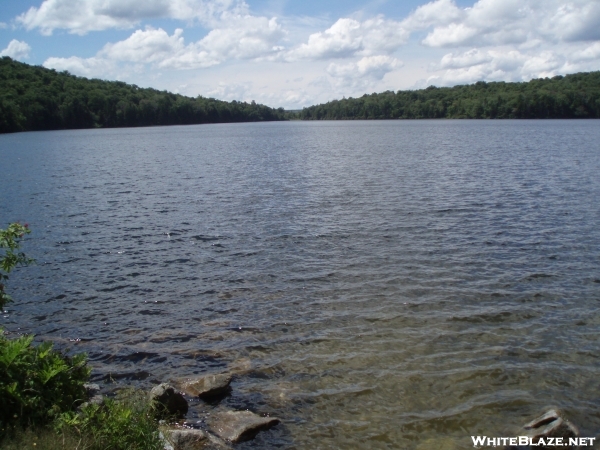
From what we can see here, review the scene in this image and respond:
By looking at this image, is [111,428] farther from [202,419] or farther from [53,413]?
[202,419]

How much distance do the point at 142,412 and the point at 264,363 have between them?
441cm

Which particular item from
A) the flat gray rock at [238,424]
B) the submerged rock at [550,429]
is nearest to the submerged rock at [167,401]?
the flat gray rock at [238,424]

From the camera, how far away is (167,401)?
32.0 ft

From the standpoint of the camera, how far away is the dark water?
1046 centimetres

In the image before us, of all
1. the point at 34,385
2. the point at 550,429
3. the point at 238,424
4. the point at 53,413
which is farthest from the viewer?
the point at 238,424

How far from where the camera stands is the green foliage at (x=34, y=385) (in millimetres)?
7039

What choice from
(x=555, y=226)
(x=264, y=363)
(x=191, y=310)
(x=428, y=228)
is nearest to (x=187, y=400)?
(x=264, y=363)

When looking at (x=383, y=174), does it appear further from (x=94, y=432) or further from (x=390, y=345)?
(x=94, y=432)

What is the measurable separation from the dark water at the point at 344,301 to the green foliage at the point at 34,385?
10.9ft

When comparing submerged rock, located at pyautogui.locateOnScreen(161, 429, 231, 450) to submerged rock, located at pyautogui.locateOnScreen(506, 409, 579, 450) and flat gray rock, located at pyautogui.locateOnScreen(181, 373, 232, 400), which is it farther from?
submerged rock, located at pyautogui.locateOnScreen(506, 409, 579, 450)

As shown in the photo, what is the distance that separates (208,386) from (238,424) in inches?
61.5

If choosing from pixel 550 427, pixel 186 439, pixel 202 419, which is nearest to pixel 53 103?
pixel 202 419

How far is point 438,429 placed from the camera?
377 inches

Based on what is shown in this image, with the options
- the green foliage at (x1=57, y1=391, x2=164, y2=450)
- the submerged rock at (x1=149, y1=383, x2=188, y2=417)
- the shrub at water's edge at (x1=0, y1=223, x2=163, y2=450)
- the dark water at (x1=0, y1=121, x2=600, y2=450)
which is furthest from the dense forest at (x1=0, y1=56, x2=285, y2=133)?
the green foliage at (x1=57, y1=391, x2=164, y2=450)
